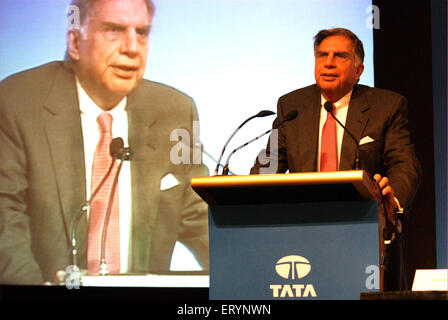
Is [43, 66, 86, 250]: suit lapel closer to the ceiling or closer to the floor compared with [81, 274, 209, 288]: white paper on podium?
closer to the ceiling

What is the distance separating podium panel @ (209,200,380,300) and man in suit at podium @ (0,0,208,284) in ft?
6.35

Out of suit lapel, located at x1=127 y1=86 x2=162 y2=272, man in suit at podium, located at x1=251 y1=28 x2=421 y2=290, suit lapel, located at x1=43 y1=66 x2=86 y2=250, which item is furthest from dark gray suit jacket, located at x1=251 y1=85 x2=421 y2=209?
suit lapel, located at x1=43 y1=66 x2=86 y2=250

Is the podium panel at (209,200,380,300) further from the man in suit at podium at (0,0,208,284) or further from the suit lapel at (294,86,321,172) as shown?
the man in suit at podium at (0,0,208,284)

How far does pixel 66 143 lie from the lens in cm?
430

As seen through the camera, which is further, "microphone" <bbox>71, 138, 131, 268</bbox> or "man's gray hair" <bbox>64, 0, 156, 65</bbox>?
"man's gray hair" <bbox>64, 0, 156, 65</bbox>

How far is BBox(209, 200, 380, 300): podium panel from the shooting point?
2.01 meters

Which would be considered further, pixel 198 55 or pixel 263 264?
pixel 198 55
